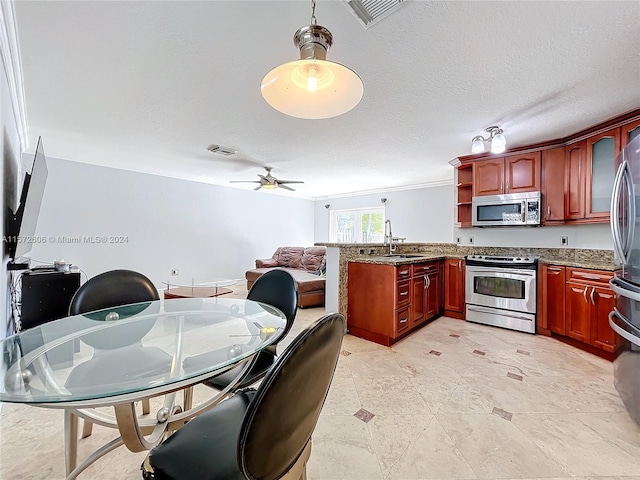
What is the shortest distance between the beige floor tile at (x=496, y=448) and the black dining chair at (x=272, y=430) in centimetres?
109

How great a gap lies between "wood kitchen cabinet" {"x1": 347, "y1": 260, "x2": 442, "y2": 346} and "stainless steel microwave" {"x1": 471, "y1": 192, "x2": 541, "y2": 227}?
1183 millimetres

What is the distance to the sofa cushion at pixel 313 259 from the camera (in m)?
5.68

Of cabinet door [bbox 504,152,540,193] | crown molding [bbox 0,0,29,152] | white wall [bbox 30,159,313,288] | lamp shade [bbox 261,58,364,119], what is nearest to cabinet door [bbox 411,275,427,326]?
cabinet door [bbox 504,152,540,193]

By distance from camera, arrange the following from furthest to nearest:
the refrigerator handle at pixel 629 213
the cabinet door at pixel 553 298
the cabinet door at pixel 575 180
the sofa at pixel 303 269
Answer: the sofa at pixel 303 269 → the cabinet door at pixel 575 180 → the cabinet door at pixel 553 298 → the refrigerator handle at pixel 629 213

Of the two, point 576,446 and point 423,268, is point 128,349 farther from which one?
point 423,268

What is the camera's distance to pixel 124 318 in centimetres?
177

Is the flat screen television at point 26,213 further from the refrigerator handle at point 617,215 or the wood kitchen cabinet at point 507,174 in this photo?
the wood kitchen cabinet at point 507,174

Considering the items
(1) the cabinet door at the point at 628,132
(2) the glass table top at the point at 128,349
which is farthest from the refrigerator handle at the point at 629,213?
(2) the glass table top at the point at 128,349

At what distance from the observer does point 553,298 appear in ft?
10.3

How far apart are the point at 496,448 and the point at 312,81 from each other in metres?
2.09

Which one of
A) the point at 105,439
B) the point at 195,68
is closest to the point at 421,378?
the point at 105,439

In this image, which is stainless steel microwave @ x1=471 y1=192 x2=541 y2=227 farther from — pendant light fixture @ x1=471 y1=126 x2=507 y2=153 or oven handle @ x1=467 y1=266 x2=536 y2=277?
pendant light fixture @ x1=471 y1=126 x2=507 y2=153

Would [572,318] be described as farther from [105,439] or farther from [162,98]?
[162,98]

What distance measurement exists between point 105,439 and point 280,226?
6.17m
